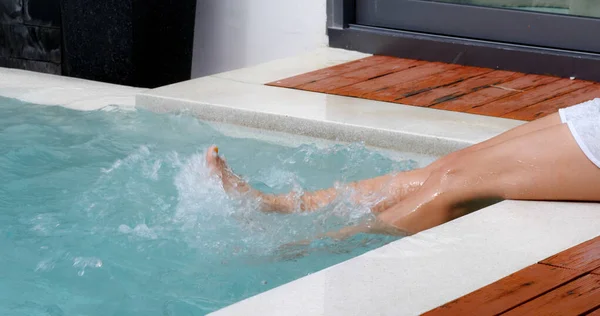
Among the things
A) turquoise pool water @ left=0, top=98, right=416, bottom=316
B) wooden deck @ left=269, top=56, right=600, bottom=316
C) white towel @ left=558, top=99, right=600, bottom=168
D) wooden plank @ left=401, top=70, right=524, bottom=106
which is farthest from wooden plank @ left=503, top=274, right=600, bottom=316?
wooden plank @ left=401, top=70, right=524, bottom=106

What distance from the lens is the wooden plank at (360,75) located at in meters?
4.05

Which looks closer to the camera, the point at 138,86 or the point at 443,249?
the point at 443,249

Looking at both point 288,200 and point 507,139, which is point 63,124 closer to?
point 288,200

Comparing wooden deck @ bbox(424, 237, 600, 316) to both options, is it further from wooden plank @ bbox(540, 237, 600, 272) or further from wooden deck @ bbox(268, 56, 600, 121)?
wooden deck @ bbox(268, 56, 600, 121)

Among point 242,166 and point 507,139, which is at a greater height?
point 507,139

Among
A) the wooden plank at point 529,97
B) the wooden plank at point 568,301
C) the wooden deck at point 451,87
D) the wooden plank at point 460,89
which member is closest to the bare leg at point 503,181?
the wooden deck at point 451,87

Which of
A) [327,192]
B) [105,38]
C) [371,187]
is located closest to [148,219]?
[327,192]

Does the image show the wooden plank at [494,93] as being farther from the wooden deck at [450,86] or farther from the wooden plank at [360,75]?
the wooden plank at [360,75]

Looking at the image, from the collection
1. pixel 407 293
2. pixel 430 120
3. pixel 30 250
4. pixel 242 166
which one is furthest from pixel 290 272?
pixel 430 120

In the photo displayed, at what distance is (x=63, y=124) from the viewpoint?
3.74 m

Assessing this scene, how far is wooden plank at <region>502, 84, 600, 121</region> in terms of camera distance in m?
3.53

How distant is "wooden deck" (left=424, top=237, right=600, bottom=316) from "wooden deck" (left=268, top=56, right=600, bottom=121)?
153cm

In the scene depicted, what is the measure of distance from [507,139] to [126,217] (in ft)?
3.43

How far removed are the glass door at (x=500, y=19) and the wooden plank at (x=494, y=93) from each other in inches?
8.2
